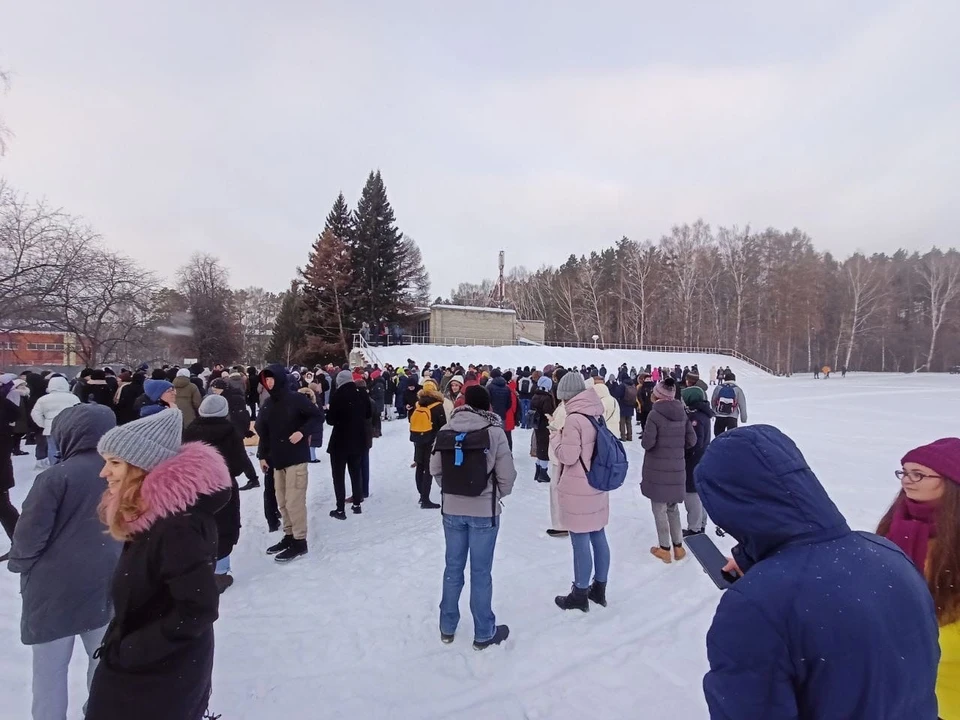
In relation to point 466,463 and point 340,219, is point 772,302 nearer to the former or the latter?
point 340,219

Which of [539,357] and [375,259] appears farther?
[375,259]

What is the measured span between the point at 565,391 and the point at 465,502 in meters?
1.59

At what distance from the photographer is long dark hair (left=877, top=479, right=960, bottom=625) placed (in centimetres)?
191

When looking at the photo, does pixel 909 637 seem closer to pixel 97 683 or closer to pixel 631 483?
pixel 97 683

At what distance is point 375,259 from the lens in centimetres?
3909

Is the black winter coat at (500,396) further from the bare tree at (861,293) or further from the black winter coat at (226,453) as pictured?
the bare tree at (861,293)

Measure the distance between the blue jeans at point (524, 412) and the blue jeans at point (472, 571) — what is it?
Answer: 10.9 meters

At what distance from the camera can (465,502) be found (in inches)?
149

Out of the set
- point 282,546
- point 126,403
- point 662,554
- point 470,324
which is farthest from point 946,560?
point 470,324

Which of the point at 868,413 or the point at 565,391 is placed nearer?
the point at 565,391

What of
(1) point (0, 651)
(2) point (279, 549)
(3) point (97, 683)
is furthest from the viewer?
(2) point (279, 549)

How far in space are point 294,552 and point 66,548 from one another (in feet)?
10.0

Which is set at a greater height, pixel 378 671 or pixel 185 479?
pixel 185 479

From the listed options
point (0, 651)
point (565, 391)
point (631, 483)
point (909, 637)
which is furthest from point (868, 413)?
point (0, 651)
